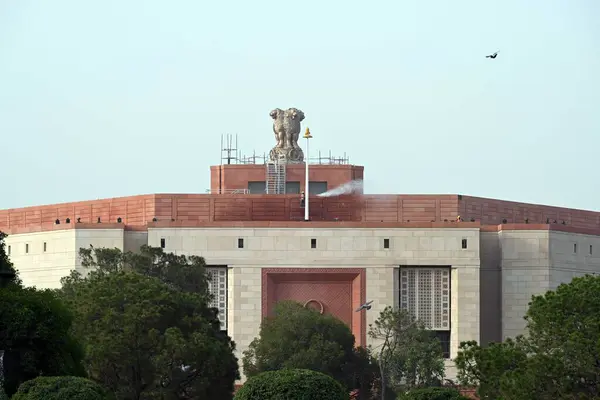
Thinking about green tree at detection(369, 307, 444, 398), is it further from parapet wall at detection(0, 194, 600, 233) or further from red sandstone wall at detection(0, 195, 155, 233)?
red sandstone wall at detection(0, 195, 155, 233)

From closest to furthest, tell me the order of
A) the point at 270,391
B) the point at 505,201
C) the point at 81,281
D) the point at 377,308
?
1. the point at 270,391
2. the point at 81,281
3. the point at 377,308
4. the point at 505,201

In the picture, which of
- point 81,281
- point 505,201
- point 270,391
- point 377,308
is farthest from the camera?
point 505,201

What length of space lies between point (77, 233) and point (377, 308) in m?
16.3

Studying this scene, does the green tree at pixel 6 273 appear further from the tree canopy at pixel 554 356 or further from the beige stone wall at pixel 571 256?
the beige stone wall at pixel 571 256

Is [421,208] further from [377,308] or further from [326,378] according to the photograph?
[326,378]

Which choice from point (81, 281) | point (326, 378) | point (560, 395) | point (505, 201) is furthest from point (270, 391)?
point (505, 201)

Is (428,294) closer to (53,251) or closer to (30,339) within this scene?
(53,251)

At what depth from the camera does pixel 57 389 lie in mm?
73375

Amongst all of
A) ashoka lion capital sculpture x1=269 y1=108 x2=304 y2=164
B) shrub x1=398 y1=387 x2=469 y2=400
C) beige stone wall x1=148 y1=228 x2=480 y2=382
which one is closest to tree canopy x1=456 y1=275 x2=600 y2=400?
shrub x1=398 y1=387 x2=469 y2=400

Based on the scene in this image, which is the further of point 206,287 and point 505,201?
point 505,201

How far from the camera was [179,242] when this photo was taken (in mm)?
120188

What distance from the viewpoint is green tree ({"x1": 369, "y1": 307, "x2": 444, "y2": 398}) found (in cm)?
10988

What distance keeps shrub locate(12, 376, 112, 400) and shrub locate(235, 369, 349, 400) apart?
6.62 meters

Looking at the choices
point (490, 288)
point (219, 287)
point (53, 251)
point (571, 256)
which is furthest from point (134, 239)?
point (571, 256)
